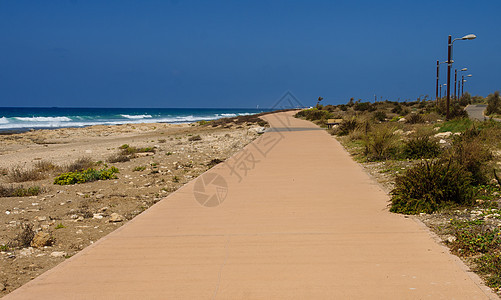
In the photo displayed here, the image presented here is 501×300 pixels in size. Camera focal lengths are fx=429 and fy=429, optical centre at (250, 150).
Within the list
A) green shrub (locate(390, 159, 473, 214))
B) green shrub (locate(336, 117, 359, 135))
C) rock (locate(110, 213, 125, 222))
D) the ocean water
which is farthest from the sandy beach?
the ocean water

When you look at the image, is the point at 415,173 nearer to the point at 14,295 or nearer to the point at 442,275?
the point at 442,275

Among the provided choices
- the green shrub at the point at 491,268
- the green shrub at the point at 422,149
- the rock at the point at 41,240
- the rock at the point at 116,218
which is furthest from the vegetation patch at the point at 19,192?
the green shrub at the point at 422,149

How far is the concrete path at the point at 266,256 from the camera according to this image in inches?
179

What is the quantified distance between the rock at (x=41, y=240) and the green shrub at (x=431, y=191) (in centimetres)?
570

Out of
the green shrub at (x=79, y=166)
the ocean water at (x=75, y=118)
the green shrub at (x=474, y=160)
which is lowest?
the green shrub at (x=79, y=166)

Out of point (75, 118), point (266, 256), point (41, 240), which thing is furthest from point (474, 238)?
point (75, 118)

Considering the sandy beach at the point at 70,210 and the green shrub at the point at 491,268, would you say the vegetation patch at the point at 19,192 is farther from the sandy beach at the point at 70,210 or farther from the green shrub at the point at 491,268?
the green shrub at the point at 491,268

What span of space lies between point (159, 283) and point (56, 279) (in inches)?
50.1

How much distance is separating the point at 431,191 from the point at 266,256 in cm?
367

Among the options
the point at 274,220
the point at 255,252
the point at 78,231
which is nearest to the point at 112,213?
the point at 78,231

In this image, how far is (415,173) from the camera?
26.0 feet

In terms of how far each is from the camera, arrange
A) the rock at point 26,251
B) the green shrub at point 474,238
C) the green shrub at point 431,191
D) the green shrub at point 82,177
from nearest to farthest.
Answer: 1. the green shrub at point 474,238
2. the rock at point 26,251
3. the green shrub at point 431,191
4. the green shrub at point 82,177

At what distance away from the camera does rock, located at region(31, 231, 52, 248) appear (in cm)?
646

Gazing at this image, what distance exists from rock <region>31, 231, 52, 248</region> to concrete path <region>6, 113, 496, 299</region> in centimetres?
86
